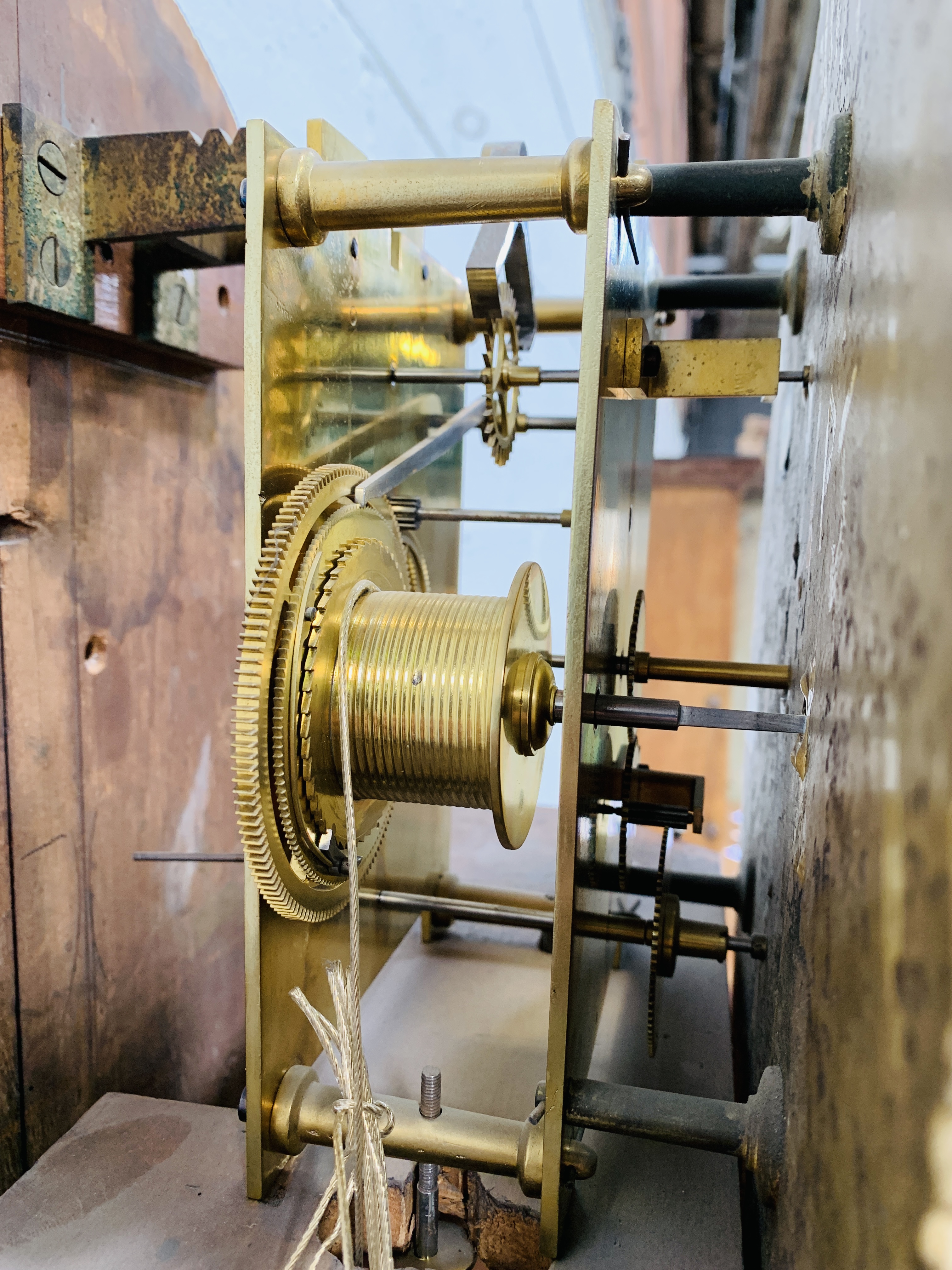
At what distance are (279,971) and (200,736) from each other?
794mm

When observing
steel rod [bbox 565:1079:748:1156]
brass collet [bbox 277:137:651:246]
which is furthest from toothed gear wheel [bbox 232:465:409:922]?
steel rod [bbox 565:1079:748:1156]

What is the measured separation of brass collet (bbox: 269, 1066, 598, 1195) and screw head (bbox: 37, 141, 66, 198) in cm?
131

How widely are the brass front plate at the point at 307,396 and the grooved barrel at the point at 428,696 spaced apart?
197mm

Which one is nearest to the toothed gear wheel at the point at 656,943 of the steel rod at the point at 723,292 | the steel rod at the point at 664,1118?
the steel rod at the point at 664,1118

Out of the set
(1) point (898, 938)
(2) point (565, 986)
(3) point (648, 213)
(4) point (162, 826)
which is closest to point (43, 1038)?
(4) point (162, 826)

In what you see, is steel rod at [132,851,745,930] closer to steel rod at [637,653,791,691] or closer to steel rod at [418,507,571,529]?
steel rod at [637,653,791,691]

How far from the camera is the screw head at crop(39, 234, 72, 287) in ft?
4.27

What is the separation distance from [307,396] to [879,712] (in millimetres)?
930

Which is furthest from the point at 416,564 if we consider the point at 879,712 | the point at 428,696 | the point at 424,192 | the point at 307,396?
the point at 879,712

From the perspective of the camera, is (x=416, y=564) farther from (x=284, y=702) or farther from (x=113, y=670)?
(x=284, y=702)

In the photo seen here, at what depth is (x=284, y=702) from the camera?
1.10 m

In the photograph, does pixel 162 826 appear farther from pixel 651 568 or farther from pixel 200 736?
pixel 651 568

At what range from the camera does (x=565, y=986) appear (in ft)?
3.44

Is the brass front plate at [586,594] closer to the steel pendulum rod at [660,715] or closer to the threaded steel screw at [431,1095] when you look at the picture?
the steel pendulum rod at [660,715]
